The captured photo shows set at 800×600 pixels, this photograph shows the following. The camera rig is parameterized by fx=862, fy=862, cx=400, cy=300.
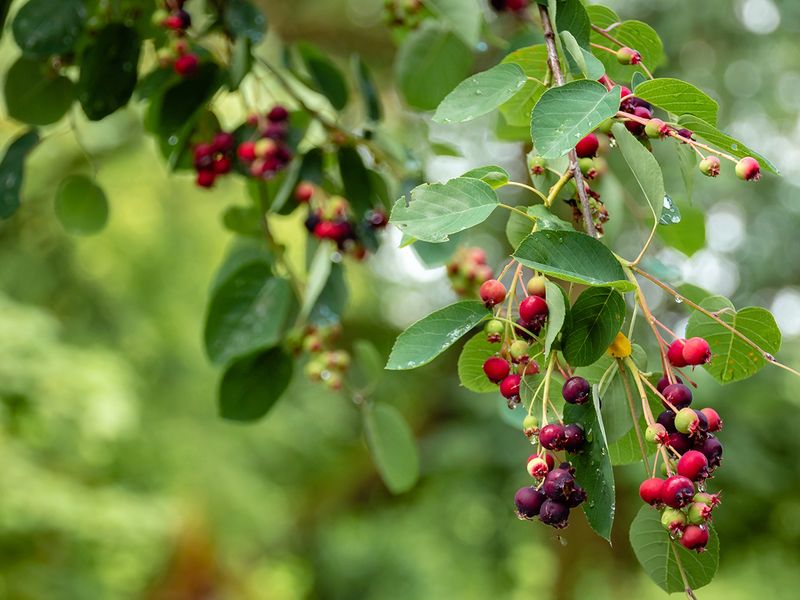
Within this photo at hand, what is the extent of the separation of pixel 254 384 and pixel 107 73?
306 mm

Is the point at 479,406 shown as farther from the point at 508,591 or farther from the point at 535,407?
the point at 535,407

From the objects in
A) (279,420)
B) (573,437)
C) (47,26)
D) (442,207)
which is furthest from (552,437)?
(279,420)

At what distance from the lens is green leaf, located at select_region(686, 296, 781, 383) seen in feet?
1.48

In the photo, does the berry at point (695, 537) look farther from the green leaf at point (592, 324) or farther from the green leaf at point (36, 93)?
the green leaf at point (36, 93)

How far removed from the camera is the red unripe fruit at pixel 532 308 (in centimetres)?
42

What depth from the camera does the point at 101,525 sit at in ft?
8.51

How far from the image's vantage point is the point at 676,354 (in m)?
0.42

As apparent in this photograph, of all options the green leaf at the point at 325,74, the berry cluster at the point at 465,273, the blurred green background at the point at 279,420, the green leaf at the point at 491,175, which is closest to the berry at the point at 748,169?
the green leaf at the point at 491,175

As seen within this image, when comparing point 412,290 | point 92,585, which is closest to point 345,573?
point 412,290

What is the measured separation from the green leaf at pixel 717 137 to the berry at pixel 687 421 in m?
0.13

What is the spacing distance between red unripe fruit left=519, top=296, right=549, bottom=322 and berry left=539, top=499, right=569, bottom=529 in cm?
9

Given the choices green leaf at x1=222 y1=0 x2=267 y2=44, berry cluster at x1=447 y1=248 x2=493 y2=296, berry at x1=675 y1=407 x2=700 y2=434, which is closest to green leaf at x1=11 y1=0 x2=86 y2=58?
green leaf at x1=222 y1=0 x2=267 y2=44

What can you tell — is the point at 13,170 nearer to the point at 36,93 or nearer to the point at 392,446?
the point at 36,93

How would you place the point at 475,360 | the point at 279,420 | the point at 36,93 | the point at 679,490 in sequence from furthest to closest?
the point at 279,420 < the point at 36,93 < the point at 475,360 < the point at 679,490
